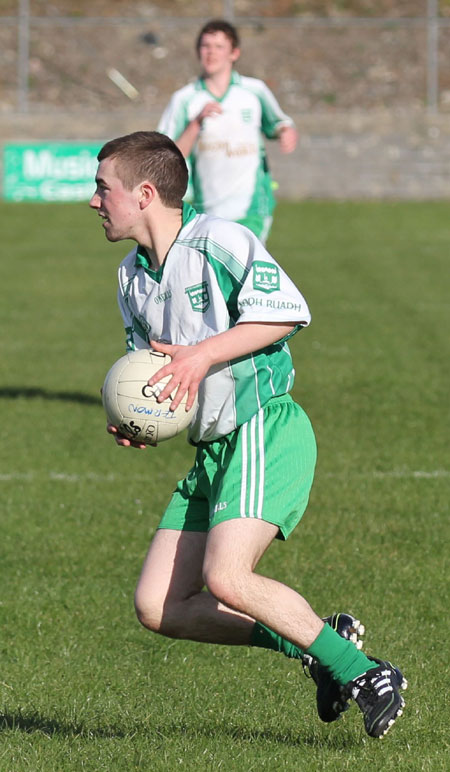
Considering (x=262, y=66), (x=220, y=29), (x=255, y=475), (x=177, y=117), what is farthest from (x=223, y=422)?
(x=262, y=66)

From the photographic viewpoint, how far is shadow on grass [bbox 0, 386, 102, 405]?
10758mm

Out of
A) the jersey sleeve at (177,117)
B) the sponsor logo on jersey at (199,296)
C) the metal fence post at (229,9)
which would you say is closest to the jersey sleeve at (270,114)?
the jersey sleeve at (177,117)

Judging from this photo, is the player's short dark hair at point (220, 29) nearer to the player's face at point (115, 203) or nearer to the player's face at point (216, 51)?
the player's face at point (216, 51)

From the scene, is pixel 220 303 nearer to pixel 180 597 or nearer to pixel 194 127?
pixel 180 597

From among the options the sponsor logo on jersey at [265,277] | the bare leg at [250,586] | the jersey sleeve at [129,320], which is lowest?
the bare leg at [250,586]

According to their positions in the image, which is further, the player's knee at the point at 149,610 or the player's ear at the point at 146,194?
the player's knee at the point at 149,610

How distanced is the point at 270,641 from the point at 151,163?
1782 mm

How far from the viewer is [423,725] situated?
14.2 ft

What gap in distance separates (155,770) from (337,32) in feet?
104

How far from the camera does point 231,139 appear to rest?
386 inches

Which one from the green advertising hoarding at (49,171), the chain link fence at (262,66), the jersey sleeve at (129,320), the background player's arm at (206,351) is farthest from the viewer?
the chain link fence at (262,66)

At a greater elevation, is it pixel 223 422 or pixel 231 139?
pixel 231 139

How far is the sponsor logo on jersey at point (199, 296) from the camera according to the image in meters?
4.23

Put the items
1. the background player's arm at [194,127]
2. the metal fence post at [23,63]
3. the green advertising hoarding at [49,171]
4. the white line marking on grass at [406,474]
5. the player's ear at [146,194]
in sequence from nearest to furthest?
the player's ear at [146,194] < the white line marking on grass at [406,474] < the background player's arm at [194,127] < the green advertising hoarding at [49,171] < the metal fence post at [23,63]
